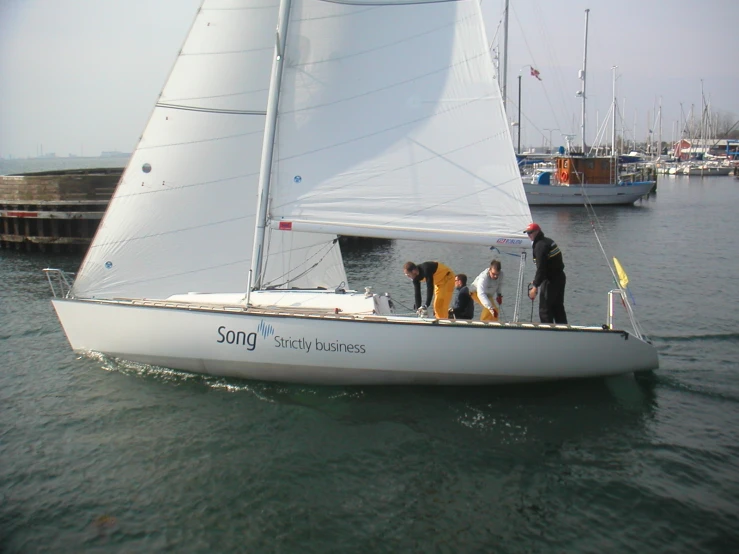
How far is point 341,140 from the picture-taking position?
10945 millimetres

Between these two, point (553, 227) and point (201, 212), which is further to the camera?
point (553, 227)

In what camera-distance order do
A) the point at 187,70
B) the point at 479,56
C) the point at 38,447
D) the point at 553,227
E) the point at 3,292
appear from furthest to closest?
the point at 553,227 → the point at 3,292 → the point at 187,70 → the point at 479,56 → the point at 38,447

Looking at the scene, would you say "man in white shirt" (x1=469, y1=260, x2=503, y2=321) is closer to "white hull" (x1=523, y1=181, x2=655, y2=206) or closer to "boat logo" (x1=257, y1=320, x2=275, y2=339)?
"boat logo" (x1=257, y1=320, x2=275, y2=339)

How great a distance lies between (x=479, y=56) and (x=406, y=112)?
→ 1437 millimetres

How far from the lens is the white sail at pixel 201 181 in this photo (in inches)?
452

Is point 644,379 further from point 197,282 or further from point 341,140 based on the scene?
point 197,282

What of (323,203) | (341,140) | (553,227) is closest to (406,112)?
(341,140)

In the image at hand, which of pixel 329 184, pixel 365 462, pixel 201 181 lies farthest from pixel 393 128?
pixel 365 462

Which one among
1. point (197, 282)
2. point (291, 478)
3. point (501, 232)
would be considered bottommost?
point (291, 478)

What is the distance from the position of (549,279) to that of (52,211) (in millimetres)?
25751

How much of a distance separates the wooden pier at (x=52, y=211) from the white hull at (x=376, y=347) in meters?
20.2

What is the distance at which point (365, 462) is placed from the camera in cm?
904

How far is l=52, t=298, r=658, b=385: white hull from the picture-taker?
1046 centimetres

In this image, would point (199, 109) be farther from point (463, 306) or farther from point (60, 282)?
point (463, 306)
